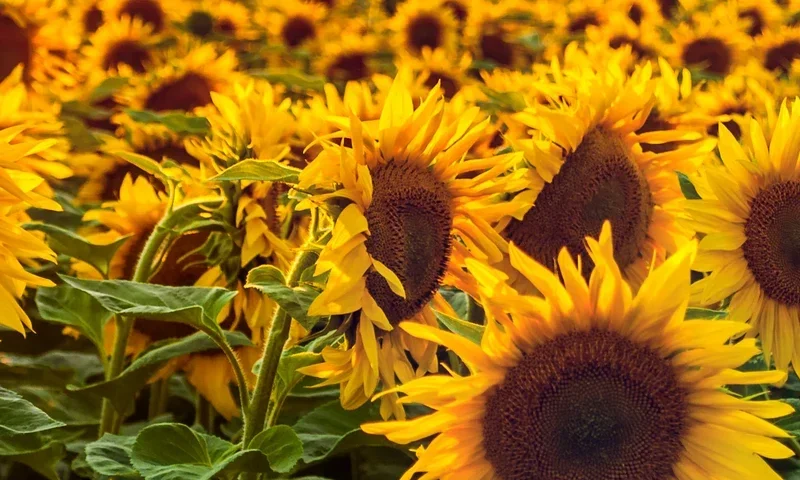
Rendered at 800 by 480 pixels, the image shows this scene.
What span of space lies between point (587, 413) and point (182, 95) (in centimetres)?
172

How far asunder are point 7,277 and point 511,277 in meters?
0.80

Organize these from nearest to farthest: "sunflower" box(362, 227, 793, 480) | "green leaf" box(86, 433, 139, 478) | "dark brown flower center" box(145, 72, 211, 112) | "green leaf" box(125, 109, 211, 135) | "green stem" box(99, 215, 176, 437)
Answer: "sunflower" box(362, 227, 793, 480) < "green leaf" box(86, 433, 139, 478) < "green stem" box(99, 215, 176, 437) < "green leaf" box(125, 109, 211, 135) < "dark brown flower center" box(145, 72, 211, 112)

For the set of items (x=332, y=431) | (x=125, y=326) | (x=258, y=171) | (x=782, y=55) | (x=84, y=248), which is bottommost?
(x=782, y=55)

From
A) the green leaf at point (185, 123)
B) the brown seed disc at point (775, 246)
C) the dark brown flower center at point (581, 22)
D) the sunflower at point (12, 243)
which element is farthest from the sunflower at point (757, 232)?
the dark brown flower center at point (581, 22)

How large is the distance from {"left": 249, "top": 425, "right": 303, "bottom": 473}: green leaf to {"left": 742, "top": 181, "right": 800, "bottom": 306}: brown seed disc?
2.50ft

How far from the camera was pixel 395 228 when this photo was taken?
1.24 metres

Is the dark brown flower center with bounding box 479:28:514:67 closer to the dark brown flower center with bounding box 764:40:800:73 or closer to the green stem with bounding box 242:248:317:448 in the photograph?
the dark brown flower center with bounding box 764:40:800:73

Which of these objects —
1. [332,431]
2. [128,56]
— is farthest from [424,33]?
[332,431]

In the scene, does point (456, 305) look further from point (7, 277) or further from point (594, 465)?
point (7, 277)

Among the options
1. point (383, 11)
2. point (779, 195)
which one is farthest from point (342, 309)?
point (383, 11)

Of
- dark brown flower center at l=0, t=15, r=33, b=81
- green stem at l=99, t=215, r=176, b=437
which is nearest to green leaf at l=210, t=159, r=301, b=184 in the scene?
green stem at l=99, t=215, r=176, b=437

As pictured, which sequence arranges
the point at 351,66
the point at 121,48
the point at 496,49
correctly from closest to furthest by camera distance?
the point at 121,48 → the point at 351,66 → the point at 496,49

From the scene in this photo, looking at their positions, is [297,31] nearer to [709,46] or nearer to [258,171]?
[709,46]

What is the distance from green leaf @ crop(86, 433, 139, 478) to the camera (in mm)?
1271
